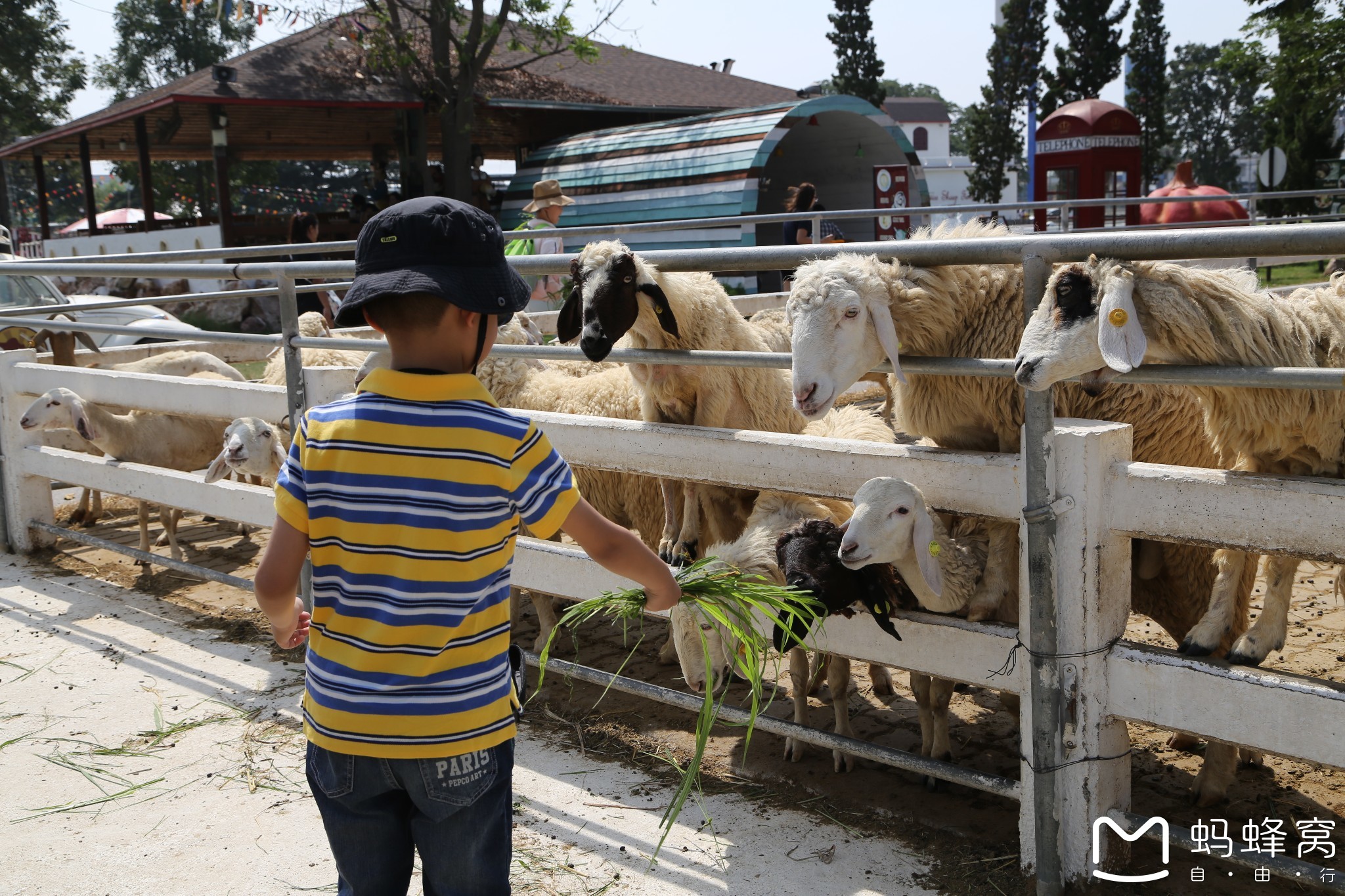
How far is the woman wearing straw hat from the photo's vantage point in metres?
8.03

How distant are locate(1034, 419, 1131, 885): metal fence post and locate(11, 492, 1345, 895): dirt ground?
208 mm

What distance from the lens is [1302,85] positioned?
2208 cm

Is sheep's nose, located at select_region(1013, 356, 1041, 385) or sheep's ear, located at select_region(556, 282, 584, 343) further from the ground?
sheep's ear, located at select_region(556, 282, 584, 343)

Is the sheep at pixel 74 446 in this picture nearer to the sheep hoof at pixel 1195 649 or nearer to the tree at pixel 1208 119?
the sheep hoof at pixel 1195 649

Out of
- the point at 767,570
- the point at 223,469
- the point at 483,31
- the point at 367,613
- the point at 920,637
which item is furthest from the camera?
the point at 483,31

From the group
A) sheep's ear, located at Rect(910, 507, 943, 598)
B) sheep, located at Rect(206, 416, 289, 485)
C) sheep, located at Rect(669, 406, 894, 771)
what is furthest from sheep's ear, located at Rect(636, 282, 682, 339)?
sheep, located at Rect(206, 416, 289, 485)

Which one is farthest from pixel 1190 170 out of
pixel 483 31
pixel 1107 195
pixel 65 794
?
pixel 65 794

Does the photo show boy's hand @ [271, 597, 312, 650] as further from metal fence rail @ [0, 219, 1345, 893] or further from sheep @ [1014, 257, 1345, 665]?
sheep @ [1014, 257, 1345, 665]

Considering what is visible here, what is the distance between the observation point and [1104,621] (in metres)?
2.53

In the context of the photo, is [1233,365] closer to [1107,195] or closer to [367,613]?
[367,613]

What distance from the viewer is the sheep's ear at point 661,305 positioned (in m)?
3.79

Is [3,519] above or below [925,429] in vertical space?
below

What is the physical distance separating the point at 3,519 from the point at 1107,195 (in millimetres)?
21854

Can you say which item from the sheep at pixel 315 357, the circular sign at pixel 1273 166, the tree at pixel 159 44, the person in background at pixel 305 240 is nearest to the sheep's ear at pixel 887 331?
the sheep at pixel 315 357
